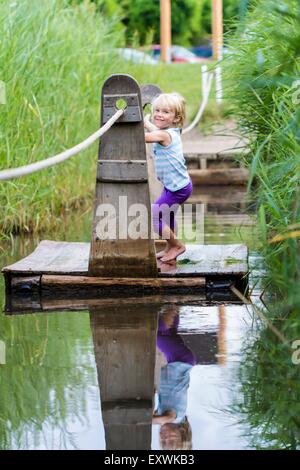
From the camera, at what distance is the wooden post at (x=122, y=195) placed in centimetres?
769

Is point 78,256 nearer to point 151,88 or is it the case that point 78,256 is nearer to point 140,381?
point 151,88

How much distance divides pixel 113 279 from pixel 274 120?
4.72 ft

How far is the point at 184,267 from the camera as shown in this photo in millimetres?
8117

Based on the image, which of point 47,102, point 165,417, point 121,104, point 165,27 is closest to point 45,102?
point 47,102

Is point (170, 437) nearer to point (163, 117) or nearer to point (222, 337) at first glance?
point (222, 337)

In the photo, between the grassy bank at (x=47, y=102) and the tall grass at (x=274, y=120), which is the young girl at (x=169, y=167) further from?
the grassy bank at (x=47, y=102)

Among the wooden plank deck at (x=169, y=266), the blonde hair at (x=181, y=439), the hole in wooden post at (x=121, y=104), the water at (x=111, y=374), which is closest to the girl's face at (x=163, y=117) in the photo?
the hole in wooden post at (x=121, y=104)

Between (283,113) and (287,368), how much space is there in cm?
221

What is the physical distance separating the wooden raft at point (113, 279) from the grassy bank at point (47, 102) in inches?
91.7

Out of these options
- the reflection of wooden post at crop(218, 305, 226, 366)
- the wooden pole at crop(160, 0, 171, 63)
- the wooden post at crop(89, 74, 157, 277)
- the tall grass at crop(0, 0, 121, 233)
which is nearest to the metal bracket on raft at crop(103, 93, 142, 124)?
the wooden post at crop(89, 74, 157, 277)

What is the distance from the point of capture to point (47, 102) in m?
11.5

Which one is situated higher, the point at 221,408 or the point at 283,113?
the point at 283,113

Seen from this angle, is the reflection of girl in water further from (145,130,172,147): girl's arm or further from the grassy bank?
the grassy bank
